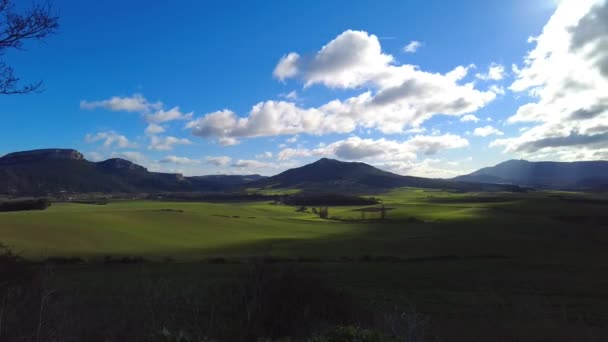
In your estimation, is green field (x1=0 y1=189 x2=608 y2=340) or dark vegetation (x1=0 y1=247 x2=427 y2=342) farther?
green field (x1=0 y1=189 x2=608 y2=340)

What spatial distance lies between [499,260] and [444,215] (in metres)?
60.8

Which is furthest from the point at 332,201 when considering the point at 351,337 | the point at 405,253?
the point at 351,337

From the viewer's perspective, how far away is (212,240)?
60312mm

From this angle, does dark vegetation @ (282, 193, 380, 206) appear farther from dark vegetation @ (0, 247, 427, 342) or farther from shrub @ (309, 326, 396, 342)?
shrub @ (309, 326, 396, 342)

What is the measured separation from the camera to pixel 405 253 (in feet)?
150

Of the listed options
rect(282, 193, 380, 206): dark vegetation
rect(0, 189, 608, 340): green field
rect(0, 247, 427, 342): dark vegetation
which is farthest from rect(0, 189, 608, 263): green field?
rect(282, 193, 380, 206): dark vegetation

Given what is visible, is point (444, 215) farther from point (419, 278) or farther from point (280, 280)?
point (280, 280)

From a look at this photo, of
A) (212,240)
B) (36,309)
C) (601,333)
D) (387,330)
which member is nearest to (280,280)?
(387,330)

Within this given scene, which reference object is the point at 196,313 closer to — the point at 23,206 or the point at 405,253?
the point at 405,253

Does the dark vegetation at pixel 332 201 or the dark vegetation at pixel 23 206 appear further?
A: the dark vegetation at pixel 332 201

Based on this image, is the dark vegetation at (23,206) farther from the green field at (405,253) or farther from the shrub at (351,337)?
the shrub at (351,337)

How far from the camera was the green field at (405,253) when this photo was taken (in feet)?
65.3


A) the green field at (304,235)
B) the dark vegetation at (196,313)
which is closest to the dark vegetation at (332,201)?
the green field at (304,235)

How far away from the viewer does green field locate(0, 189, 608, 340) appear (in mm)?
19906
